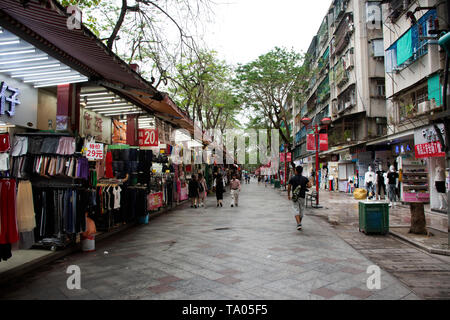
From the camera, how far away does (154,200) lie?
440 inches

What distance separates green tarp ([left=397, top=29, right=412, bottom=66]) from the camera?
1388 centimetres


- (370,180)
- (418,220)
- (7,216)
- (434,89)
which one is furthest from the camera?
(370,180)

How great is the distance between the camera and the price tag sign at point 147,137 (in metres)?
10.8

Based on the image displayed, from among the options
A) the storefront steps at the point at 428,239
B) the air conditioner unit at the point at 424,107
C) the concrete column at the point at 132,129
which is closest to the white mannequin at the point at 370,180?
the air conditioner unit at the point at 424,107

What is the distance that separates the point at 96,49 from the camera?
5.26m

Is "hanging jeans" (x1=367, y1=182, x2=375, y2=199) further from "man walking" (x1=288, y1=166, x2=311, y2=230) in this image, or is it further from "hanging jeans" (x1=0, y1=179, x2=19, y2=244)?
"hanging jeans" (x1=0, y1=179, x2=19, y2=244)

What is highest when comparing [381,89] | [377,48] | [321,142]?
[377,48]

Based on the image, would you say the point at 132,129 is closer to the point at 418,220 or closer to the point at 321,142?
the point at 418,220

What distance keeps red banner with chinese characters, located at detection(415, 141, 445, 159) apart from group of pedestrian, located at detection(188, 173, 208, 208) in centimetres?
969

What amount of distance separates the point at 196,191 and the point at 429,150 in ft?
32.9

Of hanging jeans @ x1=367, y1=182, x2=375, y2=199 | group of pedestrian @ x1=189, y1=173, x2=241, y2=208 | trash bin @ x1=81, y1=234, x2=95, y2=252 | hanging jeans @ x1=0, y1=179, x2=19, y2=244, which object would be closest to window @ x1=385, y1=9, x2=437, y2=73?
hanging jeans @ x1=367, y1=182, x2=375, y2=199

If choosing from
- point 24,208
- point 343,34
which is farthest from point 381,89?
point 24,208

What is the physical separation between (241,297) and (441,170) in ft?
38.8
